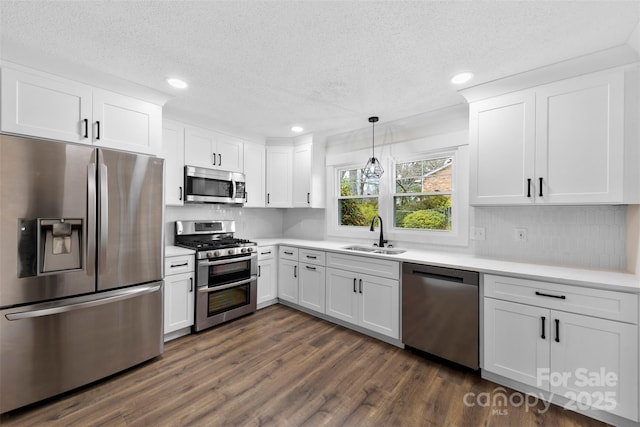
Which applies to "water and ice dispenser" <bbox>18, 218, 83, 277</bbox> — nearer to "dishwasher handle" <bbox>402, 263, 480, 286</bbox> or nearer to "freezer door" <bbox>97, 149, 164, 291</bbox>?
"freezer door" <bbox>97, 149, 164, 291</bbox>

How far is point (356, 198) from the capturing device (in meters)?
3.91

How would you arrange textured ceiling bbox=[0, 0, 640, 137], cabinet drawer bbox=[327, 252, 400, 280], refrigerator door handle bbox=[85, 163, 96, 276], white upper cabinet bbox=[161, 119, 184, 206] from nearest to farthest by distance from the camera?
1. textured ceiling bbox=[0, 0, 640, 137]
2. refrigerator door handle bbox=[85, 163, 96, 276]
3. cabinet drawer bbox=[327, 252, 400, 280]
4. white upper cabinet bbox=[161, 119, 184, 206]

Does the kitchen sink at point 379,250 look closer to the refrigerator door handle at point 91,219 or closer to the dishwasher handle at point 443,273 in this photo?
the dishwasher handle at point 443,273

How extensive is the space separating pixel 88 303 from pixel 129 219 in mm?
672

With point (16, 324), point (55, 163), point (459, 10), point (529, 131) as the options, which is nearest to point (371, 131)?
point (529, 131)

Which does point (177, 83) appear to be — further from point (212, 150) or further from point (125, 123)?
point (212, 150)

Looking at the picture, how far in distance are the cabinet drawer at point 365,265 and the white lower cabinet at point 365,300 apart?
0.05 meters

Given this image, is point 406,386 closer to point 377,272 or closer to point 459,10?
point 377,272

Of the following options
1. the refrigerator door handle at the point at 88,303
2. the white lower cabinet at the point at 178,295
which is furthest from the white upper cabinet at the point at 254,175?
the refrigerator door handle at the point at 88,303

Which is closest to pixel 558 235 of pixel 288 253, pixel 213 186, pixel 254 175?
pixel 288 253

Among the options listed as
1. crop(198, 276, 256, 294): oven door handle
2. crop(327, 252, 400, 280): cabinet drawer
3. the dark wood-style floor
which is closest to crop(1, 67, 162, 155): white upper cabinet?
crop(198, 276, 256, 294): oven door handle

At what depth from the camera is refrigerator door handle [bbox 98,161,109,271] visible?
210 centimetres

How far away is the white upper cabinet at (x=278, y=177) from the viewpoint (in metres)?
4.14

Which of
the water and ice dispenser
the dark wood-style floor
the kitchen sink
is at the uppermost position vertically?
the water and ice dispenser
